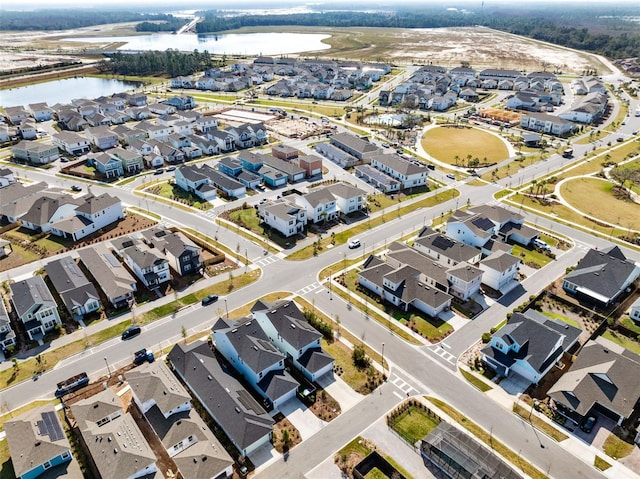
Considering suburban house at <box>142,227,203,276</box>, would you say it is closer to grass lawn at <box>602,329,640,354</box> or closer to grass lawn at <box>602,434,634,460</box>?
grass lawn at <box>602,434,634,460</box>

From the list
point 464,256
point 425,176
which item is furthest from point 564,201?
point 464,256

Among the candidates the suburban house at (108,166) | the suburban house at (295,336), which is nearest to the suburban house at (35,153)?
the suburban house at (108,166)

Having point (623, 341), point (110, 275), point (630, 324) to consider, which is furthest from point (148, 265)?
point (630, 324)

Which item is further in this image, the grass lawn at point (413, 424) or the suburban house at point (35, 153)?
the suburban house at point (35, 153)

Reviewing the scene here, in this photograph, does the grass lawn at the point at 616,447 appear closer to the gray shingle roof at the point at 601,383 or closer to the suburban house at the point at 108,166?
the gray shingle roof at the point at 601,383

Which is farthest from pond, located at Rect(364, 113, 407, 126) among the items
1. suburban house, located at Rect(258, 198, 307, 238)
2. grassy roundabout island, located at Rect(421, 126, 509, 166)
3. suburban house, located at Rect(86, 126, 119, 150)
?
suburban house, located at Rect(86, 126, 119, 150)

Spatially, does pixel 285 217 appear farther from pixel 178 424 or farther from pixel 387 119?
pixel 387 119
